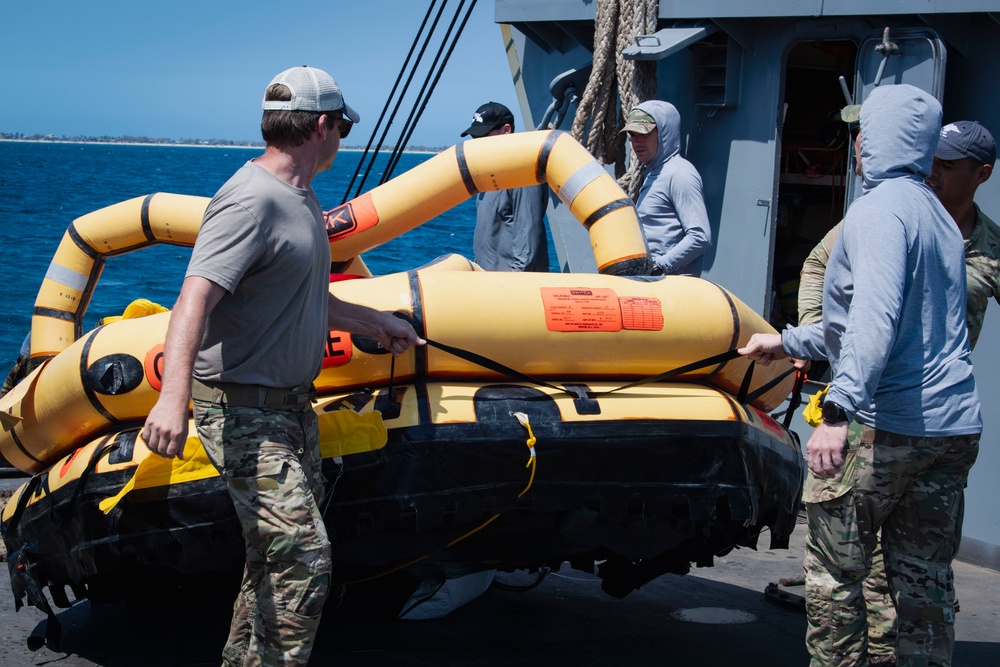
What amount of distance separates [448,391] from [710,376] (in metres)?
1.01

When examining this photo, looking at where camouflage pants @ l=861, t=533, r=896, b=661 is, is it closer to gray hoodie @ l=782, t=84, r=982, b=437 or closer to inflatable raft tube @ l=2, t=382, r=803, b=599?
inflatable raft tube @ l=2, t=382, r=803, b=599

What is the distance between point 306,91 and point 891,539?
2.17 metres

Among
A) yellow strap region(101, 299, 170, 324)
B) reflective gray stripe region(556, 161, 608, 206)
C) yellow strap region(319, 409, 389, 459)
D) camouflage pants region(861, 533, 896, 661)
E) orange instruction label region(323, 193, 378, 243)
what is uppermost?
reflective gray stripe region(556, 161, 608, 206)

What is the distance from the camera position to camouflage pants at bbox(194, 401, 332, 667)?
9.63 ft

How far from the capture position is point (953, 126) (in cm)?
333

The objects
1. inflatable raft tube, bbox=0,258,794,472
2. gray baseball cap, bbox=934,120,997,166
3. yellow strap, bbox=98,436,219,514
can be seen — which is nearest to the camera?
gray baseball cap, bbox=934,120,997,166

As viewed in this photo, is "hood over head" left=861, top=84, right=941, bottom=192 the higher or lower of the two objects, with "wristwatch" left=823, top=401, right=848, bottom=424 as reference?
higher

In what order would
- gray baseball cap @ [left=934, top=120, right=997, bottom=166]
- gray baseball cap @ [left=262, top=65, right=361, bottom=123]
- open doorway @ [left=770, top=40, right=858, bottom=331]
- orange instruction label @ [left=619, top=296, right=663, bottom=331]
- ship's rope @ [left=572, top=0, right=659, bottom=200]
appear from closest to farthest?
gray baseball cap @ [left=262, top=65, right=361, bottom=123] < gray baseball cap @ [left=934, top=120, right=997, bottom=166] < orange instruction label @ [left=619, top=296, right=663, bottom=331] < ship's rope @ [left=572, top=0, right=659, bottom=200] < open doorway @ [left=770, top=40, right=858, bottom=331]

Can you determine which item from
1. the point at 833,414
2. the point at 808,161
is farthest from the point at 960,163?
the point at 808,161

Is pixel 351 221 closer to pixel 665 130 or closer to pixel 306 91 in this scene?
pixel 306 91

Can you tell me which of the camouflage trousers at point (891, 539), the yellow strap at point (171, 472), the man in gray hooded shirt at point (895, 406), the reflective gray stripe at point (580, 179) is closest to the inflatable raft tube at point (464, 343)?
the yellow strap at point (171, 472)

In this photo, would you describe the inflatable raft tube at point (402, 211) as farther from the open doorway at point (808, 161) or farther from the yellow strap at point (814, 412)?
the open doorway at point (808, 161)

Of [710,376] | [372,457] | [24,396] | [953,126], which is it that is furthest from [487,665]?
[953,126]

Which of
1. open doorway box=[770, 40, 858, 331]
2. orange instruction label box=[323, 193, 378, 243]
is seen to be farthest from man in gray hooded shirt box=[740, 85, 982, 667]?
open doorway box=[770, 40, 858, 331]
